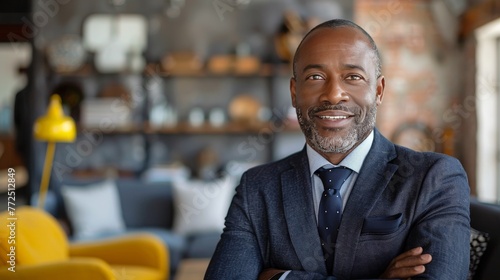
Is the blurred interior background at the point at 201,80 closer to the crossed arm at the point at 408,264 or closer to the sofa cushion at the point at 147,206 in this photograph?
the sofa cushion at the point at 147,206

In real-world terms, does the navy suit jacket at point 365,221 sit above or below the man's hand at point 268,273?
above

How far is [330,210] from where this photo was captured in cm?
148

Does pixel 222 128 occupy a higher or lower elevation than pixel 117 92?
lower

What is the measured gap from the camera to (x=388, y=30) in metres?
6.08

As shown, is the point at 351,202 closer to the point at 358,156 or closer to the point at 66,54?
the point at 358,156

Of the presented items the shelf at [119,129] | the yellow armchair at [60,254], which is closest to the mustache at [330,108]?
the yellow armchair at [60,254]

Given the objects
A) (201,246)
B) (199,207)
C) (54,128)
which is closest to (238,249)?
(54,128)

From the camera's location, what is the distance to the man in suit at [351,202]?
53.6 inches

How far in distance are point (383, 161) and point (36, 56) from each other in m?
5.19

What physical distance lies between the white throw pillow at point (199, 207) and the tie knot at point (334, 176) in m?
3.02

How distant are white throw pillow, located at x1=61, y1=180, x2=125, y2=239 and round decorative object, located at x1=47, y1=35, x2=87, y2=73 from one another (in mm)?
1698

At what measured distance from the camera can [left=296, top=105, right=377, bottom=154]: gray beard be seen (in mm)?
1425

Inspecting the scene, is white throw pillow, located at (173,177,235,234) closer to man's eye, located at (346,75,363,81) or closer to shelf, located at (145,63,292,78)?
shelf, located at (145,63,292,78)

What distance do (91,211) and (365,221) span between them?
3402 millimetres
